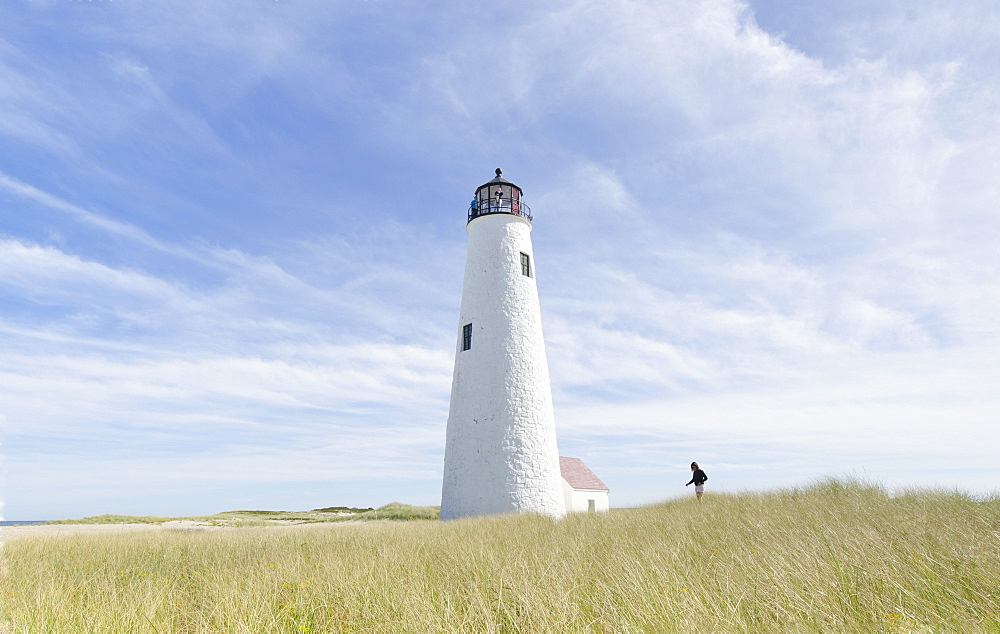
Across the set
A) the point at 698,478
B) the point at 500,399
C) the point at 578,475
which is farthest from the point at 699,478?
the point at 578,475

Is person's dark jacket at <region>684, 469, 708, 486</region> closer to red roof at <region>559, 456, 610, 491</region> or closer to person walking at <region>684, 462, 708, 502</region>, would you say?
person walking at <region>684, 462, 708, 502</region>

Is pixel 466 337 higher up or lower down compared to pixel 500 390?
higher up

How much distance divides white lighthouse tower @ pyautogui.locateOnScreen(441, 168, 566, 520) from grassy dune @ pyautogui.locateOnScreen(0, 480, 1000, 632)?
763 centimetres

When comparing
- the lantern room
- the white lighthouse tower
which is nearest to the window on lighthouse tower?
the white lighthouse tower

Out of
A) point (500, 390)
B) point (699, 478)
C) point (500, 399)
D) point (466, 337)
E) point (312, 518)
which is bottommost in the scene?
point (312, 518)

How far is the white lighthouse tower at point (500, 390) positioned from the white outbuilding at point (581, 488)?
777cm

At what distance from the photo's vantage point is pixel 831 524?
8.02m

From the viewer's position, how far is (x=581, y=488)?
87.8 ft

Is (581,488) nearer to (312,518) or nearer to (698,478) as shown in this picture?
(698,478)

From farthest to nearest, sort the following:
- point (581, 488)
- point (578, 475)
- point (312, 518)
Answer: point (312, 518) < point (578, 475) < point (581, 488)

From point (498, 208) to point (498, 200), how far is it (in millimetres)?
365

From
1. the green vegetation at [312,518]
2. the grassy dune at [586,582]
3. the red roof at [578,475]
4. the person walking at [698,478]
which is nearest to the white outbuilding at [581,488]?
the red roof at [578,475]

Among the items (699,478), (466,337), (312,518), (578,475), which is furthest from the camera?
(312,518)

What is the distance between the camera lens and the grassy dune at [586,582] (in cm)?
419
